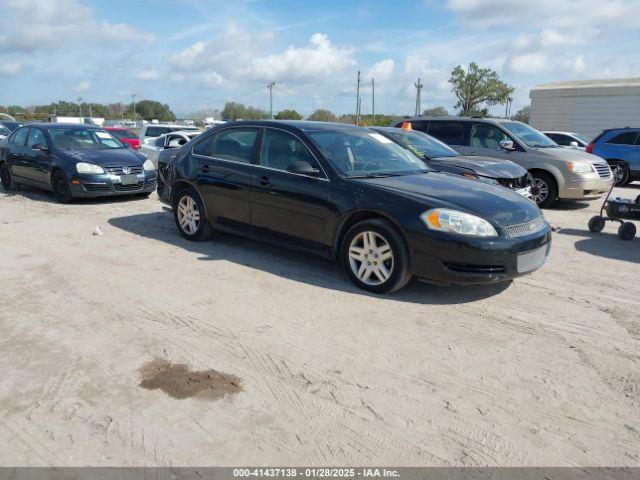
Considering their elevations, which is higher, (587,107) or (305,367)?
(587,107)

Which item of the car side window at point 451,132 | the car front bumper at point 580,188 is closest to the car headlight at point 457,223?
the car front bumper at point 580,188

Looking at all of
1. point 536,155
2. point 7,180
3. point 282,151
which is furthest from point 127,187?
point 536,155

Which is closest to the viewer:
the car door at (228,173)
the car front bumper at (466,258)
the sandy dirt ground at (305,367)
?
the sandy dirt ground at (305,367)

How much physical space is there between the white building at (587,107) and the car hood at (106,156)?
2634 centimetres

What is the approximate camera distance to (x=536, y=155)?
33.4 ft

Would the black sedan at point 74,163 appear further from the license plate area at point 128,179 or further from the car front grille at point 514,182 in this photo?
the car front grille at point 514,182

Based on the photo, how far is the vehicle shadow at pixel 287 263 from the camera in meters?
4.91

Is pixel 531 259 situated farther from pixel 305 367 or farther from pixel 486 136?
pixel 486 136

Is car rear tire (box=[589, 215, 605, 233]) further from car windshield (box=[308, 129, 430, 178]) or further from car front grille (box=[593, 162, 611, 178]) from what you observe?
car windshield (box=[308, 129, 430, 178])

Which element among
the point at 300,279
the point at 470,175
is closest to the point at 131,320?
the point at 300,279

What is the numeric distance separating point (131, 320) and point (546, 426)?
3151mm

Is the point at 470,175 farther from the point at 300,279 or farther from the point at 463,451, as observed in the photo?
the point at 463,451

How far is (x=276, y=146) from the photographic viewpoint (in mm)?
5879

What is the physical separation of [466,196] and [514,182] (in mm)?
4237
